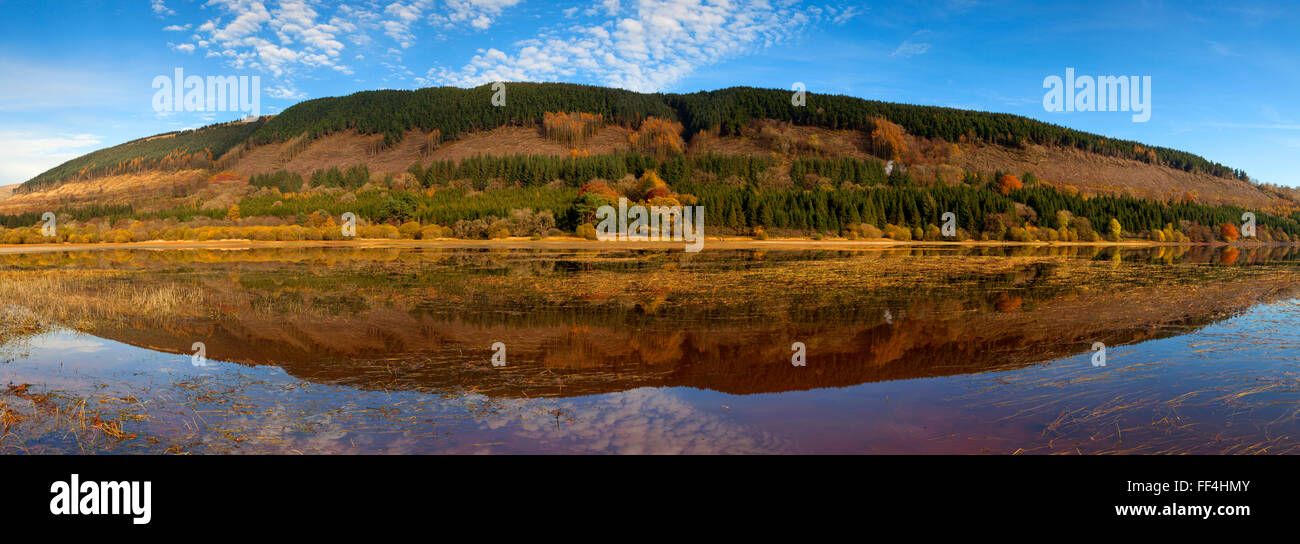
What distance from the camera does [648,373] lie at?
11867mm

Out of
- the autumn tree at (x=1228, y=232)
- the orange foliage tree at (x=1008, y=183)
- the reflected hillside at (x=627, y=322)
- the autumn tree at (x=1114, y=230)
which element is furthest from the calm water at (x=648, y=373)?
the orange foliage tree at (x=1008, y=183)

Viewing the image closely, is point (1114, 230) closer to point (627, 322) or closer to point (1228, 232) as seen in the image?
point (1228, 232)

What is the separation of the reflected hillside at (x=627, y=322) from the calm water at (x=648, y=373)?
0.41 feet

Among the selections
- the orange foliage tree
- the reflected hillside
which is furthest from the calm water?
the orange foliage tree

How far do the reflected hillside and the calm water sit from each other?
0.12 meters

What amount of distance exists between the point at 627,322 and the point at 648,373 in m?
6.12

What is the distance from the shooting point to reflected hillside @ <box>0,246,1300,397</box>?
11.9 m

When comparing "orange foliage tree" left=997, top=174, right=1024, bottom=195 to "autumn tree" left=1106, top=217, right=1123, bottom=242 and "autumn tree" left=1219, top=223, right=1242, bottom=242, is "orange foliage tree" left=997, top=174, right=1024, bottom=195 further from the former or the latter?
"autumn tree" left=1219, top=223, right=1242, bottom=242

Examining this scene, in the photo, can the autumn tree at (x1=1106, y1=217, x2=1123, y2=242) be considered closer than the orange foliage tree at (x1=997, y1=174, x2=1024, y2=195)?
Yes

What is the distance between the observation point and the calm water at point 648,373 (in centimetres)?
799

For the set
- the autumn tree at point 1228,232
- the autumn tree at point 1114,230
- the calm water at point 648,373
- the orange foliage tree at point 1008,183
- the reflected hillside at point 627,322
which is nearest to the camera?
the calm water at point 648,373

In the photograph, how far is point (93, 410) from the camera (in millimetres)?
9156

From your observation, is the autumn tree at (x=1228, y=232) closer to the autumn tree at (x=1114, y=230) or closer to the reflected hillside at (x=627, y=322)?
the autumn tree at (x=1114, y=230)
